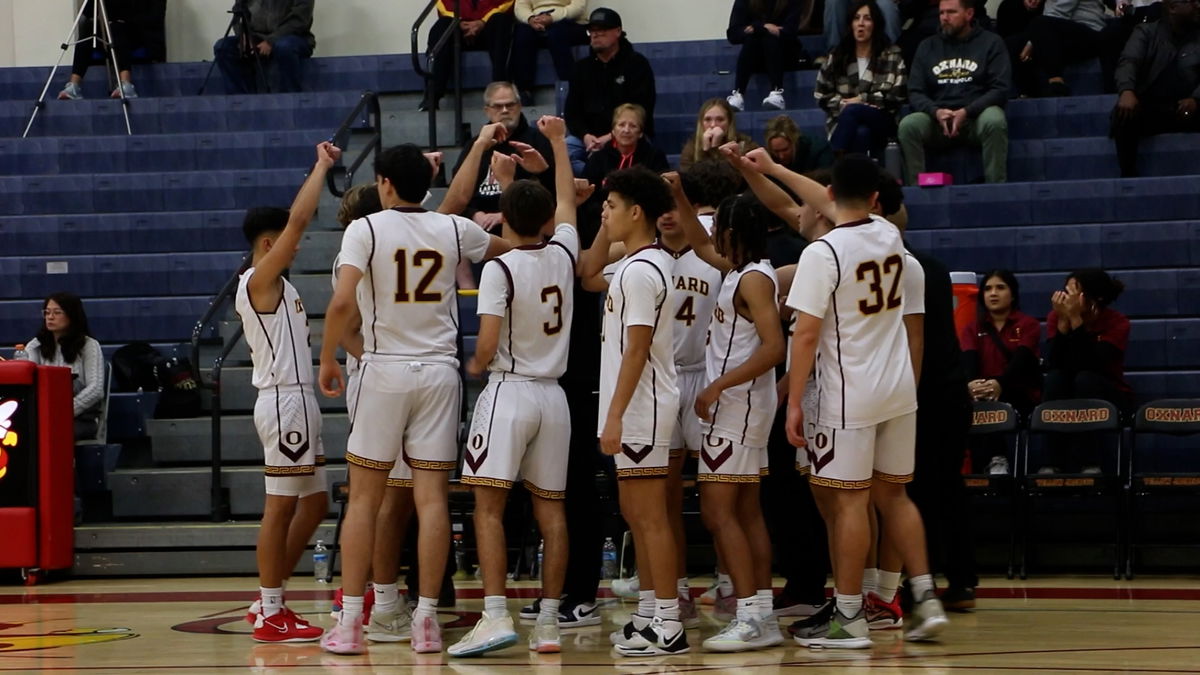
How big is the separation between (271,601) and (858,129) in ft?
19.3

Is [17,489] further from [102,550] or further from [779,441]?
[779,441]

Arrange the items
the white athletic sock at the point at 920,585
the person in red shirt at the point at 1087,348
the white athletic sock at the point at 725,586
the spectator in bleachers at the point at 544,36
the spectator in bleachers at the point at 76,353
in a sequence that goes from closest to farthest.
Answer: the white athletic sock at the point at 920,585
the white athletic sock at the point at 725,586
the person in red shirt at the point at 1087,348
the spectator in bleachers at the point at 76,353
the spectator in bleachers at the point at 544,36

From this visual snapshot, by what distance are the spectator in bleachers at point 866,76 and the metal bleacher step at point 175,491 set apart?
425 cm

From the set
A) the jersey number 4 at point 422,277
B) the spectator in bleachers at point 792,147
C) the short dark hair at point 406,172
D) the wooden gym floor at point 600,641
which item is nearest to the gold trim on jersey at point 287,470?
the wooden gym floor at point 600,641

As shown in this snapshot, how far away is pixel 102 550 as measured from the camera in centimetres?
915

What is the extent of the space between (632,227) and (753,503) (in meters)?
1.17

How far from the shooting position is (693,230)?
20.1 feet

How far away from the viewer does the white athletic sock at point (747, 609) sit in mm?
5660

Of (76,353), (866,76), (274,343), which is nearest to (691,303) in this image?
(274,343)

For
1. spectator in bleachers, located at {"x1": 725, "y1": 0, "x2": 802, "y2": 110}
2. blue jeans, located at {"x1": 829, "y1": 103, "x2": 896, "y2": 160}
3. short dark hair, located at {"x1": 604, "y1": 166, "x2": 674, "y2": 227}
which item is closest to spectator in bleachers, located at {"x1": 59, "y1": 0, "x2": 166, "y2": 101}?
spectator in bleachers, located at {"x1": 725, "y1": 0, "x2": 802, "y2": 110}

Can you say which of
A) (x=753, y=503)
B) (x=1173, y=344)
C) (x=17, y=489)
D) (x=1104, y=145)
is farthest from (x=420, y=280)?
(x=1104, y=145)

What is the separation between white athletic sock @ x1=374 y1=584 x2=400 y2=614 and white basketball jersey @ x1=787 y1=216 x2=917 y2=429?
1.79m

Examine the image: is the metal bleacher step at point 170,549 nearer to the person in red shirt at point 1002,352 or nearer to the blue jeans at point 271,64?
the person in red shirt at point 1002,352

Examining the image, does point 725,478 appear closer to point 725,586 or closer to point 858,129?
point 725,586
